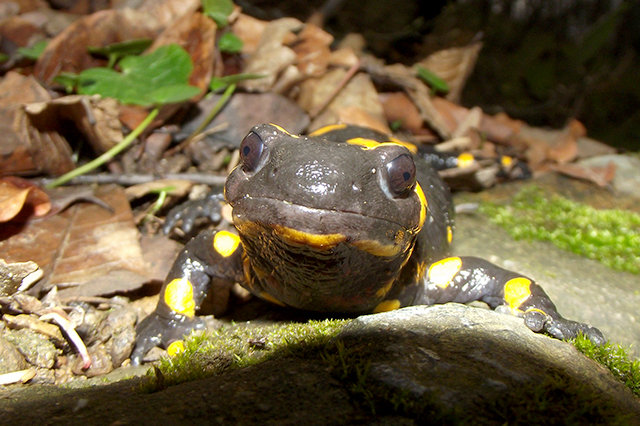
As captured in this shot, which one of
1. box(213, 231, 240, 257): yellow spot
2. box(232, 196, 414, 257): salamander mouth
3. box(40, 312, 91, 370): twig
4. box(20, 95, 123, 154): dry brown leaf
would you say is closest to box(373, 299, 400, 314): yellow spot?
box(232, 196, 414, 257): salamander mouth

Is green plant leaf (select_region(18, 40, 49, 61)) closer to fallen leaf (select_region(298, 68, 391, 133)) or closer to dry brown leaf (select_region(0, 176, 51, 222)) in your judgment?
dry brown leaf (select_region(0, 176, 51, 222))

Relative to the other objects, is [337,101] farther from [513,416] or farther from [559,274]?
[513,416]

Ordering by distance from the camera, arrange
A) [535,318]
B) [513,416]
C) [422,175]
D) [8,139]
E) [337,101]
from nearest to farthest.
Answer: [513,416]
[535,318]
[8,139]
[422,175]
[337,101]

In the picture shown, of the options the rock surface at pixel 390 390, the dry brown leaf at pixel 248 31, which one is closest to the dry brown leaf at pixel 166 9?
the dry brown leaf at pixel 248 31

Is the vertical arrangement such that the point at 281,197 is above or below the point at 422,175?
above

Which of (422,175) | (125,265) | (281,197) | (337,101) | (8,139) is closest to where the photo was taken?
(281,197)

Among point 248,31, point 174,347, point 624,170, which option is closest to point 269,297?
point 174,347

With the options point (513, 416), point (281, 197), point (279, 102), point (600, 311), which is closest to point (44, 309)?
point (281, 197)
